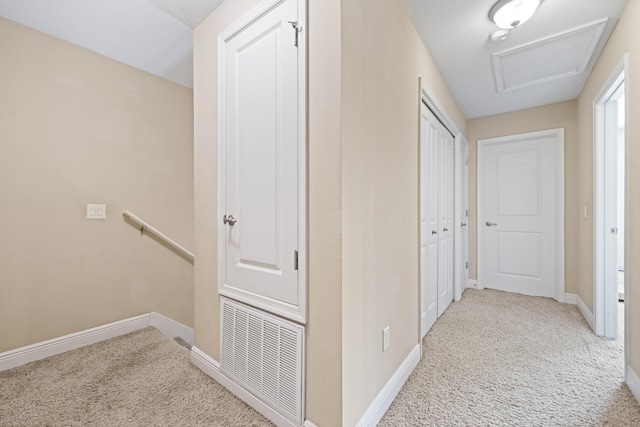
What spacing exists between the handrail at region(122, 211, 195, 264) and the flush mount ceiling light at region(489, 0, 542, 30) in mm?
2847

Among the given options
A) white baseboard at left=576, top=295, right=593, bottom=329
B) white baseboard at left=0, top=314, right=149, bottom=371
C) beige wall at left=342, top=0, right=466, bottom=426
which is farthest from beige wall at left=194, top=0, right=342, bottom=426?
white baseboard at left=576, top=295, right=593, bottom=329

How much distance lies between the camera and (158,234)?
2.49m

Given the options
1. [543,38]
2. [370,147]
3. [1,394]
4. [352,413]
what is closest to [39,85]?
[1,394]

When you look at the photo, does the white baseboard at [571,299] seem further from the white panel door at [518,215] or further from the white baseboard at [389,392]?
the white baseboard at [389,392]

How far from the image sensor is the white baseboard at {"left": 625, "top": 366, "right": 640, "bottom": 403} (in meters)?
1.50

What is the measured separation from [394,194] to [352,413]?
1.09 meters

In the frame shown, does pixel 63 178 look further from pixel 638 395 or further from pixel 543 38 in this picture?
pixel 638 395

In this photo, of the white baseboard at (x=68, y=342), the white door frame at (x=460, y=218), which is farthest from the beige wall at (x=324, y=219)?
the white door frame at (x=460, y=218)

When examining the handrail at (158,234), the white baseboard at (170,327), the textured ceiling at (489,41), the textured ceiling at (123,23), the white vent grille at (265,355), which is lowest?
the white baseboard at (170,327)

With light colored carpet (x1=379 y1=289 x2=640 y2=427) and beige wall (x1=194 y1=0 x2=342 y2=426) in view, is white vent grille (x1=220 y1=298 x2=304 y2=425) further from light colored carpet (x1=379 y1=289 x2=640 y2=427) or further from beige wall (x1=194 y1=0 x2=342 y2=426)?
light colored carpet (x1=379 y1=289 x2=640 y2=427)

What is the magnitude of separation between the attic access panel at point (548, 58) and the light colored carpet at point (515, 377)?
225 centimetres

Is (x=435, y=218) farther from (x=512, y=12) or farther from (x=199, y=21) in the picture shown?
(x=199, y=21)

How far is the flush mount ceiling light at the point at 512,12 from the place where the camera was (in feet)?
5.20

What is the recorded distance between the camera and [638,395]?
1.49 meters
